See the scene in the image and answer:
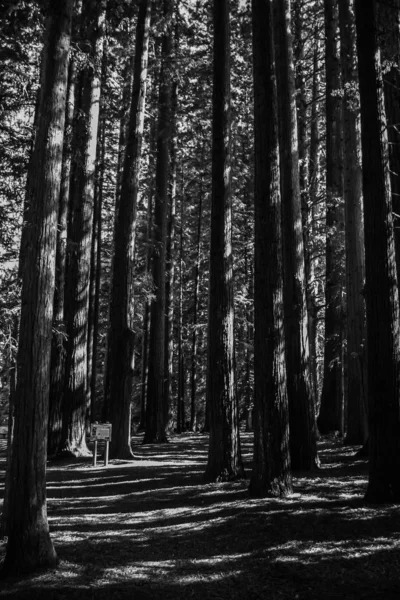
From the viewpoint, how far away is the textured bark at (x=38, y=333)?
5.79 meters

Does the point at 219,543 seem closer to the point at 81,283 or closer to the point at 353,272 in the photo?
the point at 353,272

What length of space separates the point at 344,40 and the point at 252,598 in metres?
13.5

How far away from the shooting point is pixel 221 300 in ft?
33.6

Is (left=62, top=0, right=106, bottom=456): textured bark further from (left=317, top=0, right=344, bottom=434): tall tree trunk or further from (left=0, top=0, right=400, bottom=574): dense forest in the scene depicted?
(left=317, top=0, right=344, bottom=434): tall tree trunk

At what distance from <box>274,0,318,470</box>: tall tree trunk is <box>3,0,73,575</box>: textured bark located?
588cm

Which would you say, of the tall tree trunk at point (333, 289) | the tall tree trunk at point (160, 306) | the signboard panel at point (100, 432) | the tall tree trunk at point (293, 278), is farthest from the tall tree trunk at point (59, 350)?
the tall tree trunk at point (333, 289)

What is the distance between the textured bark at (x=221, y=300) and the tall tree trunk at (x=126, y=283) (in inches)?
168

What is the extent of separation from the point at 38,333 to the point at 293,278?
20.8ft

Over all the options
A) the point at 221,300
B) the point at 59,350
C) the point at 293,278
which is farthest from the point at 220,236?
the point at 59,350

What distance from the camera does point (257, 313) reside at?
873 cm

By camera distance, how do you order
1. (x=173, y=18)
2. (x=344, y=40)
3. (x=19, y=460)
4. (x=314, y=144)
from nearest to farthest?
(x=19, y=460)
(x=344, y=40)
(x=173, y=18)
(x=314, y=144)

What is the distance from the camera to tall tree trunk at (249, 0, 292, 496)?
8383 millimetres

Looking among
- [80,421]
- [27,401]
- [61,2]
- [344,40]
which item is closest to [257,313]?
[27,401]

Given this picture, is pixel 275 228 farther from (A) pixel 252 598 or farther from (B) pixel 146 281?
(B) pixel 146 281
